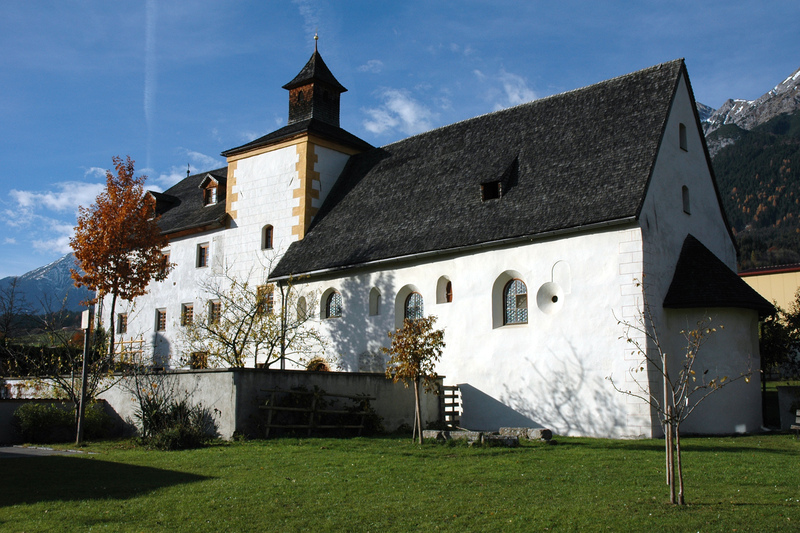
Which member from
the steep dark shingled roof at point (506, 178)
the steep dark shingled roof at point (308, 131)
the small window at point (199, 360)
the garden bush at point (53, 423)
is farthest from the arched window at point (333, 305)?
the garden bush at point (53, 423)

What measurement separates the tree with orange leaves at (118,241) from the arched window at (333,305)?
757 centimetres

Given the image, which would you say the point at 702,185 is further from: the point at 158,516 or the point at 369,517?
the point at 158,516

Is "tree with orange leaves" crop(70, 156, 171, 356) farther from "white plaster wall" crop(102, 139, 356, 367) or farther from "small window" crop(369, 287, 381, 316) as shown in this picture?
"small window" crop(369, 287, 381, 316)

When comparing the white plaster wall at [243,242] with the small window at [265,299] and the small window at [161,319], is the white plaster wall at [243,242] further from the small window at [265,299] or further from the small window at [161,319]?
the small window at [265,299]

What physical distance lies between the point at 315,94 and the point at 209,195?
6.90m

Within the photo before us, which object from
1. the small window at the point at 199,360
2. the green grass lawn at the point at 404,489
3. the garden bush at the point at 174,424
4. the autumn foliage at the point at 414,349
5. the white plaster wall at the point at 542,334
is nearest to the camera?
the green grass lawn at the point at 404,489

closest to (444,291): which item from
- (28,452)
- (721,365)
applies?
(721,365)

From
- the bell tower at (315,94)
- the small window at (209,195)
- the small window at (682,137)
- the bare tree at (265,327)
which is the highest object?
the bell tower at (315,94)

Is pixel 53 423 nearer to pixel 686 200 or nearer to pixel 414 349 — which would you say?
pixel 414 349

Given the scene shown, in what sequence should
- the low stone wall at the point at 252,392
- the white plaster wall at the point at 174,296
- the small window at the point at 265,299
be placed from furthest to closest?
1. the white plaster wall at the point at 174,296
2. the small window at the point at 265,299
3. the low stone wall at the point at 252,392

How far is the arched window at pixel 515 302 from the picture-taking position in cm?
2044

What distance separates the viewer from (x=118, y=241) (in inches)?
1065

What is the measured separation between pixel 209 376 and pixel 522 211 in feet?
31.3

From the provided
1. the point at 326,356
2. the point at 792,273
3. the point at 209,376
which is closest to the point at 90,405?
the point at 209,376
